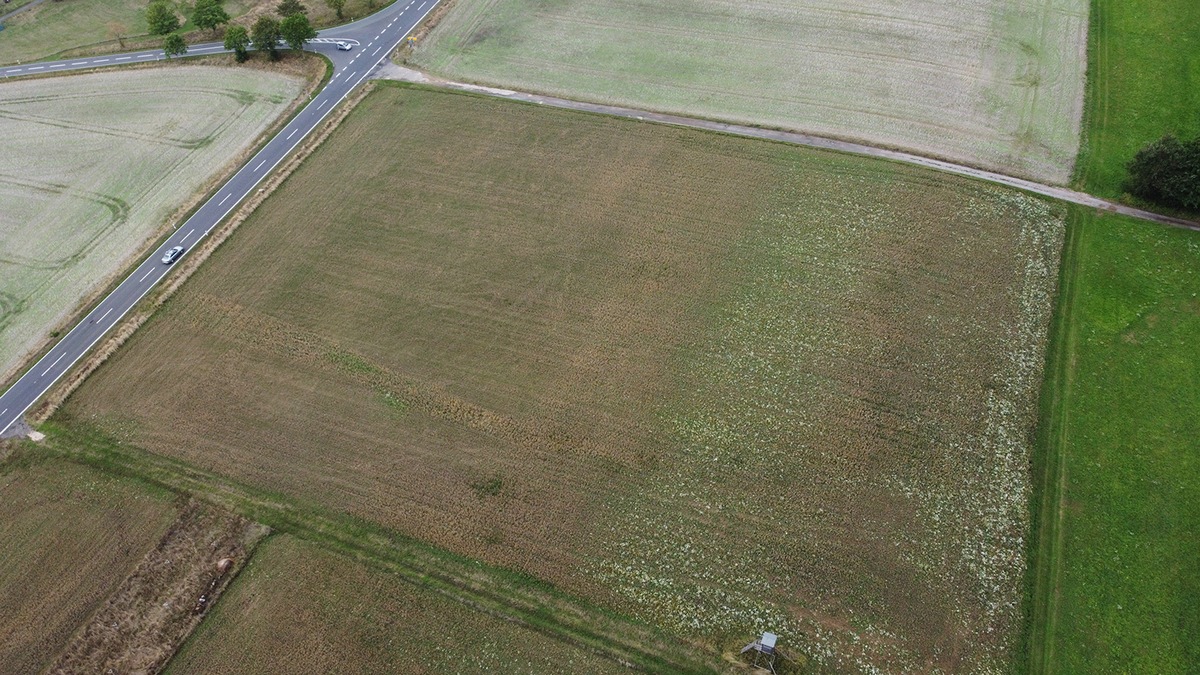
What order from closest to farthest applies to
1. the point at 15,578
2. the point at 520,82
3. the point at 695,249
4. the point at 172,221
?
the point at 15,578 → the point at 695,249 → the point at 172,221 → the point at 520,82

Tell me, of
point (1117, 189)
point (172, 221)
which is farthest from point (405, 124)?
point (1117, 189)

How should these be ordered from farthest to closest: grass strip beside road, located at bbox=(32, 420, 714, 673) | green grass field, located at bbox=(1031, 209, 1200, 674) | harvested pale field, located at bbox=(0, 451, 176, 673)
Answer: harvested pale field, located at bbox=(0, 451, 176, 673) < grass strip beside road, located at bbox=(32, 420, 714, 673) < green grass field, located at bbox=(1031, 209, 1200, 674)

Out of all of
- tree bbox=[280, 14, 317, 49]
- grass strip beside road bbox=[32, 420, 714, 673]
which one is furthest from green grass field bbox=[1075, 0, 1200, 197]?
tree bbox=[280, 14, 317, 49]

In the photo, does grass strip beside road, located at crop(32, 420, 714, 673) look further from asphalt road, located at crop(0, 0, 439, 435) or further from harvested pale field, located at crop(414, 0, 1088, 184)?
harvested pale field, located at crop(414, 0, 1088, 184)

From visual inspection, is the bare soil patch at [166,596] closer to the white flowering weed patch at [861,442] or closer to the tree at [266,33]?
the white flowering weed patch at [861,442]

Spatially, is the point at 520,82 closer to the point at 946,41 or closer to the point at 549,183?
the point at 549,183

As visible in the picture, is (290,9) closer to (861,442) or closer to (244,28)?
(244,28)

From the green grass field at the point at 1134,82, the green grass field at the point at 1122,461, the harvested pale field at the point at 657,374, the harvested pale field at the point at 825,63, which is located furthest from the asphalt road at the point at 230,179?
the green grass field at the point at 1134,82
